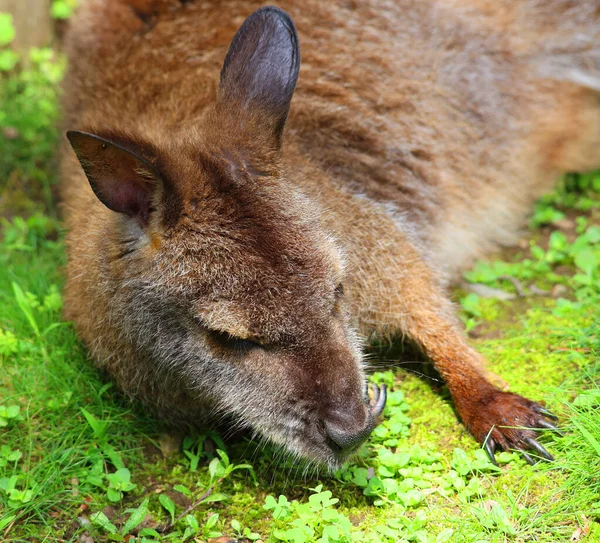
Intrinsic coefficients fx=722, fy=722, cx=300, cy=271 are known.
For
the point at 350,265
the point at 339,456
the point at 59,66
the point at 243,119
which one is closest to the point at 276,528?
the point at 339,456

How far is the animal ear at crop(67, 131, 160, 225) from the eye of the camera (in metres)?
3.09

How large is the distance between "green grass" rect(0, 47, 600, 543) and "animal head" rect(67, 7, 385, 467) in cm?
44

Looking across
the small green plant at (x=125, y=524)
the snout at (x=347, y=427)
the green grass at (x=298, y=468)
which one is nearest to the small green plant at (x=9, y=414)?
the green grass at (x=298, y=468)

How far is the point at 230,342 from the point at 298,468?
32.4 inches

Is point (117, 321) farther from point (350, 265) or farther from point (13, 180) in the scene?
point (13, 180)

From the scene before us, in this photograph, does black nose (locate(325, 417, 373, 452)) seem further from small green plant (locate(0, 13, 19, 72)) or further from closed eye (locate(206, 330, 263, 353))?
small green plant (locate(0, 13, 19, 72))

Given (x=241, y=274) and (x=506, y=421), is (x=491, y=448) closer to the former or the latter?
(x=506, y=421)

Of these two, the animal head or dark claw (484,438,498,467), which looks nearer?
the animal head

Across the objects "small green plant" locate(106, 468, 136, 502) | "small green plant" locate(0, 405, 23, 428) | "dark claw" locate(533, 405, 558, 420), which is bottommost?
"small green plant" locate(106, 468, 136, 502)

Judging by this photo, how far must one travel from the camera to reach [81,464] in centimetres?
388

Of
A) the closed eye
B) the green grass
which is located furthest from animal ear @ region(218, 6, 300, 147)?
the green grass

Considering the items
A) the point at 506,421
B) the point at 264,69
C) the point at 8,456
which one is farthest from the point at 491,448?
the point at 8,456

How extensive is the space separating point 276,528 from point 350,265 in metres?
1.46

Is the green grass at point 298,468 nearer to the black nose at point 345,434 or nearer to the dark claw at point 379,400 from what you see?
the dark claw at point 379,400
